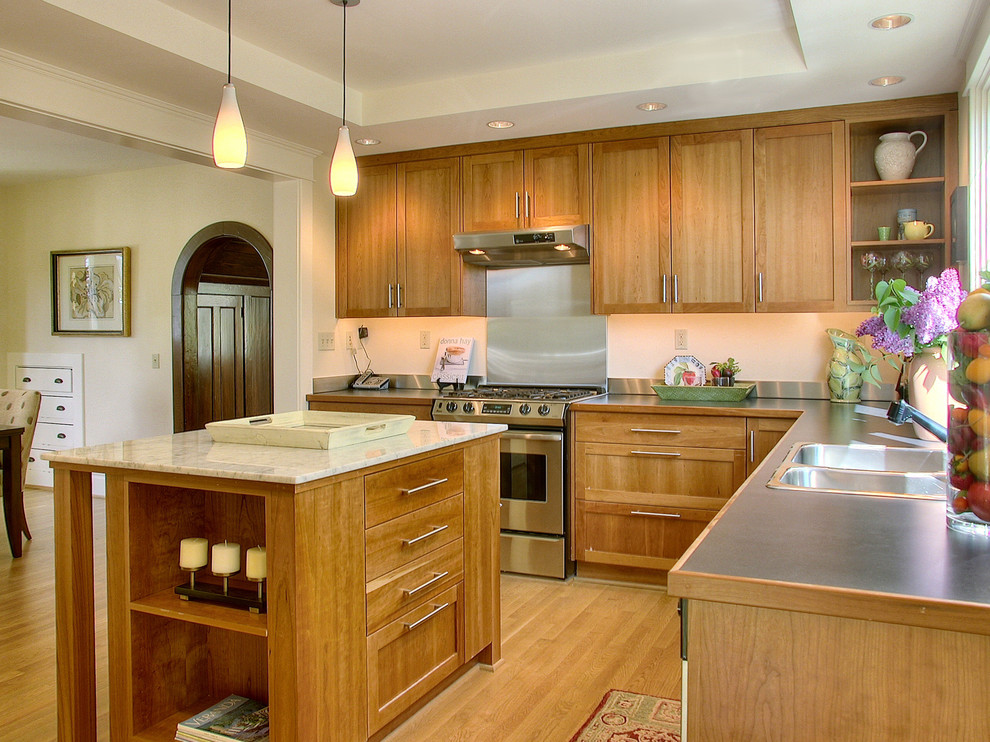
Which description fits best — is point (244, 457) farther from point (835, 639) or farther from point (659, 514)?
point (659, 514)

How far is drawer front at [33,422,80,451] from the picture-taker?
5961mm

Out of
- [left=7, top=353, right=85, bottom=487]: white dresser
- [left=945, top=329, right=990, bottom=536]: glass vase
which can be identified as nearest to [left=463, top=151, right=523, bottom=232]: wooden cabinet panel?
[left=945, top=329, right=990, bottom=536]: glass vase

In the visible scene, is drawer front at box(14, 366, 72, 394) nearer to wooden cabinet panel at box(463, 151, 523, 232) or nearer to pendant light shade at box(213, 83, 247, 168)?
wooden cabinet panel at box(463, 151, 523, 232)

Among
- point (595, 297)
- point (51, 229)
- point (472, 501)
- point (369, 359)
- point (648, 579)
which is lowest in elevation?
point (648, 579)

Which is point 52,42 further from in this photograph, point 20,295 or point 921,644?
point 20,295

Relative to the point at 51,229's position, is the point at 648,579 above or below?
below

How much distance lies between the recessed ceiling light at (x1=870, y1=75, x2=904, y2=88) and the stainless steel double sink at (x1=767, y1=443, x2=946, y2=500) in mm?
1874

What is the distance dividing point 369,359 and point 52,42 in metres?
2.58

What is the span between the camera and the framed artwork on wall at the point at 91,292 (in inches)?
223

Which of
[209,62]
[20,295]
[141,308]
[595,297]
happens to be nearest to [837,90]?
[595,297]

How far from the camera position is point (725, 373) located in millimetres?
3945

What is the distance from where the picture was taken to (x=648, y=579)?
3787 mm

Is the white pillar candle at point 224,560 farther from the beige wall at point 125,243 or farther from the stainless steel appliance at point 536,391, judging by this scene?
the beige wall at point 125,243

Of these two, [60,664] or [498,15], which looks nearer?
[60,664]
